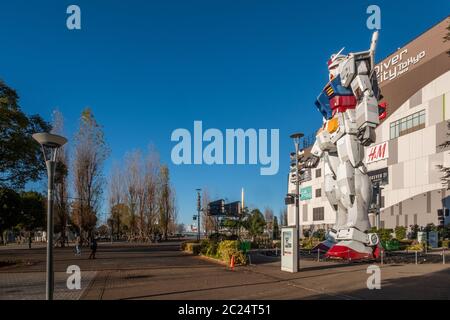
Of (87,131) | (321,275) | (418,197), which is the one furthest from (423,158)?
(87,131)

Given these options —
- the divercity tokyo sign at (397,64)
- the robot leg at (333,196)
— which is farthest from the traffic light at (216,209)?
the divercity tokyo sign at (397,64)

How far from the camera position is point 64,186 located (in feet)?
145

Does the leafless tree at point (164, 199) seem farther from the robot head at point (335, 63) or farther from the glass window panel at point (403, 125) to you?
the robot head at point (335, 63)

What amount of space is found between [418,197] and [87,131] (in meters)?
39.8

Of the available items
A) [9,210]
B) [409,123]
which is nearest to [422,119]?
[409,123]

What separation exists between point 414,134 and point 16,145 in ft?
143

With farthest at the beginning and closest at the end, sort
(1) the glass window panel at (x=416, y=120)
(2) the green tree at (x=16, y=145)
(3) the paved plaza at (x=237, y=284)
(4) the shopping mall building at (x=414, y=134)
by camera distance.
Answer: (1) the glass window panel at (x=416, y=120), (4) the shopping mall building at (x=414, y=134), (2) the green tree at (x=16, y=145), (3) the paved plaza at (x=237, y=284)

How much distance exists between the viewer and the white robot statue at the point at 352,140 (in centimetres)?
2211

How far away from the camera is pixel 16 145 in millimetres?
21547

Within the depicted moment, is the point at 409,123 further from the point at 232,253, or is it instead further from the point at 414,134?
the point at 232,253

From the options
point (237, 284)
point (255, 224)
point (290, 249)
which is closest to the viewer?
point (237, 284)

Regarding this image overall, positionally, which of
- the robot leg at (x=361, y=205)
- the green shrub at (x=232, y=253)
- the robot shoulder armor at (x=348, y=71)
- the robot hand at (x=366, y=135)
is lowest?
the green shrub at (x=232, y=253)

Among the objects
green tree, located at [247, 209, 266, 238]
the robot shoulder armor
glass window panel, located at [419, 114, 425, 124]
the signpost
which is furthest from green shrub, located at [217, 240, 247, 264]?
green tree, located at [247, 209, 266, 238]
